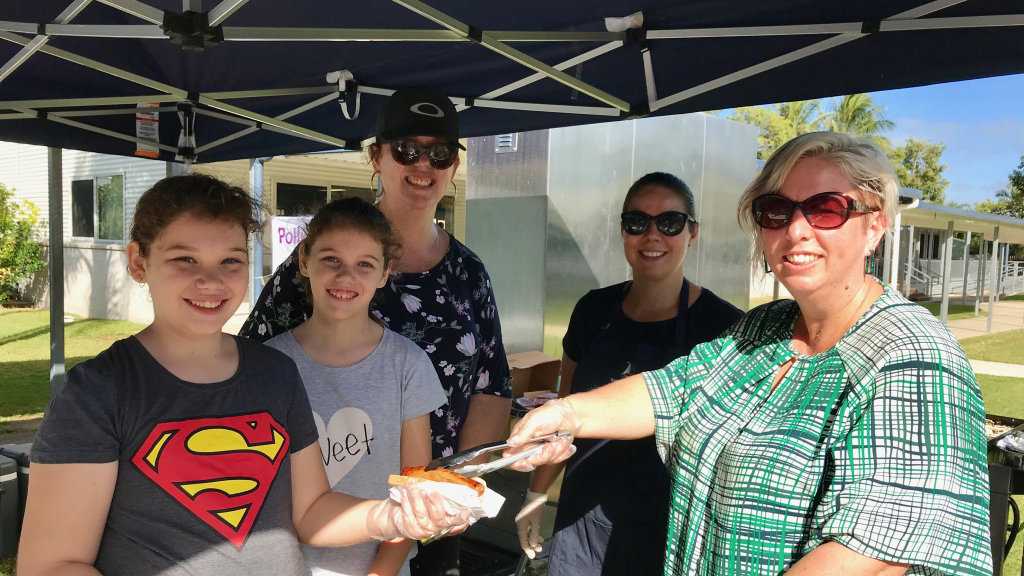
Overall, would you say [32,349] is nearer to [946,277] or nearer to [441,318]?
[441,318]

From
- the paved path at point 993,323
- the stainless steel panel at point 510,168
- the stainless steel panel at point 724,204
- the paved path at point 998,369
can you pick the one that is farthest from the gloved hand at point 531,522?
A: the paved path at point 993,323

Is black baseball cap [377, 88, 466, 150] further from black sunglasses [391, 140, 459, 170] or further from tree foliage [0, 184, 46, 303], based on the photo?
tree foliage [0, 184, 46, 303]

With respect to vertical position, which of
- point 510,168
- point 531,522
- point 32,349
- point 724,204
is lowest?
point 32,349

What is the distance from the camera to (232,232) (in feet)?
5.55

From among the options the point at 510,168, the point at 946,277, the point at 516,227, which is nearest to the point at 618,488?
the point at 516,227

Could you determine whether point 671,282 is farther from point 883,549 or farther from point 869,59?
point 883,549

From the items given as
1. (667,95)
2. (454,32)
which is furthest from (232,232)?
(667,95)

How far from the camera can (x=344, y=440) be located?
195cm

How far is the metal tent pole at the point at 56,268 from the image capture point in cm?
560

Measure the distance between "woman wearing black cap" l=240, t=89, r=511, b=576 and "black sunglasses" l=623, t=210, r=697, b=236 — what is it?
602 mm

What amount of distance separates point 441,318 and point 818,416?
49.0 inches

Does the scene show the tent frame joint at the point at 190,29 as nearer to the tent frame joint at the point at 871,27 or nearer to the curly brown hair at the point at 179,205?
the curly brown hair at the point at 179,205

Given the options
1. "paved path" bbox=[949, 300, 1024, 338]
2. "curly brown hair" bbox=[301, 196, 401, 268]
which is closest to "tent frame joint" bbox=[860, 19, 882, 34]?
"curly brown hair" bbox=[301, 196, 401, 268]

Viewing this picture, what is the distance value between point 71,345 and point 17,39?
11.9m
